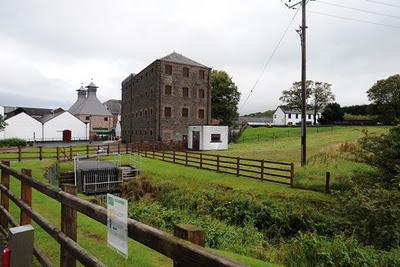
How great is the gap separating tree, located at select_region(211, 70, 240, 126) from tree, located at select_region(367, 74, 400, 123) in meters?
25.6

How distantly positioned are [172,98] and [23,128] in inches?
1040

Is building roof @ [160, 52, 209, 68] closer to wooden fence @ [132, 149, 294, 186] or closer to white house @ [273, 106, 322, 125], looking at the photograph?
wooden fence @ [132, 149, 294, 186]

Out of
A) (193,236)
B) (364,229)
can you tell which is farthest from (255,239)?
(193,236)

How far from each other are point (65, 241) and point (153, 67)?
144 feet

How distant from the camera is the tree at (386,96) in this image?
6093 centimetres

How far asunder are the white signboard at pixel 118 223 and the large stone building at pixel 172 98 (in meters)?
41.4

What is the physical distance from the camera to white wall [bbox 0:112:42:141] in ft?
182

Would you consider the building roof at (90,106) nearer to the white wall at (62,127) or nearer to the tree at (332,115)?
the white wall at (62,127)

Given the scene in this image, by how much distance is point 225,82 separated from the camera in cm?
6356

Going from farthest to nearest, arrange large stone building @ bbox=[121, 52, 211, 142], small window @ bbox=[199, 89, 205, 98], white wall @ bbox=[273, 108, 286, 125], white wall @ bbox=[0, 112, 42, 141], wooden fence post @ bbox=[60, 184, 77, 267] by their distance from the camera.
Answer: white wall @ bbox=[273, 108, 286, 125] < white wall @ bbox=[0, 112, 42, 141] < small window @ bbox=[199, 89, 205, 98] < large stone building @ bbox=[121, 52, 211, 142] < wooden fence post @ bbox=[60, 184, 77, 267]

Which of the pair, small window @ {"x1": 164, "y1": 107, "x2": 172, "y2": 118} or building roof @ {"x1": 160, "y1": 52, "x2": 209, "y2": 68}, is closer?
small window @ {"x1": 164, "y1": 107, "x2": 172, "y2": 118}

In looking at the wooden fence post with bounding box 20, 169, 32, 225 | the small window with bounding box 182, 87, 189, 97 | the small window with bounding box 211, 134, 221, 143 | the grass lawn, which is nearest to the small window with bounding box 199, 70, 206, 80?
the small window with bounding box 182, 87, 189, 97

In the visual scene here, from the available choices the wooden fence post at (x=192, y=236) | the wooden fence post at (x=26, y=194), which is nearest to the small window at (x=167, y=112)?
the wooden fence post at (x=26, y=194)

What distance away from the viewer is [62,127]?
200 feet
